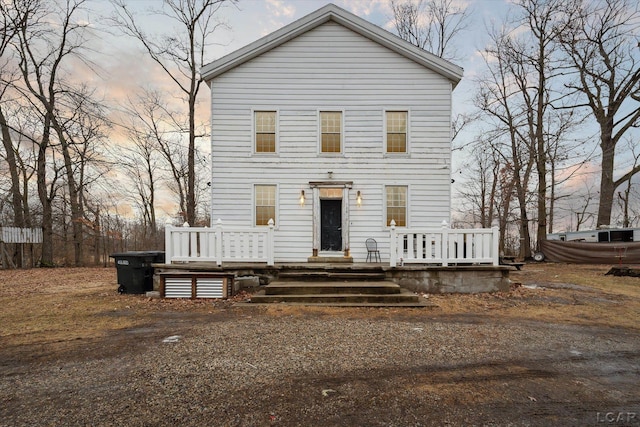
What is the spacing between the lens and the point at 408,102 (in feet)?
31.8

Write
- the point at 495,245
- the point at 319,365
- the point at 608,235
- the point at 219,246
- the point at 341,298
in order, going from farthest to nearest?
the point at 608,235 → the point at 219,246 → the point at 495,245 → the point at 341,298 → the point at 319,365

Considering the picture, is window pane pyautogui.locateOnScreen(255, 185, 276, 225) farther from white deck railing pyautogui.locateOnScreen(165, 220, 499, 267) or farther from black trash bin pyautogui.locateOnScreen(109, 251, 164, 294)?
black trash bin pyautogui.locateOnScreen(109, 251, 164, 294)

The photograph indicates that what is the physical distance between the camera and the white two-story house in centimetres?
953

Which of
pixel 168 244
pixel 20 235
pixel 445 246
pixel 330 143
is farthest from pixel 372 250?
pixel 20 235

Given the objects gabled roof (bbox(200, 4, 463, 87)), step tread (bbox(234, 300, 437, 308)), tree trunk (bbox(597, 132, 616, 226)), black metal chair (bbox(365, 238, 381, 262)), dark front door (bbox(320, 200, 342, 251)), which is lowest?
step tread (bbox(234, 300, 437, 308))

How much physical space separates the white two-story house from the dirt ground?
3.83 metres

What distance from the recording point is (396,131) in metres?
9.72

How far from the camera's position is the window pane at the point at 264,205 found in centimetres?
962

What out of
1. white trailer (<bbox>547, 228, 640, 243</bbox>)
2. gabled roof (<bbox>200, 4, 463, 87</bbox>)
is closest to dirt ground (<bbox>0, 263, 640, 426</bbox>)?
gabled roof (<bbox>200, 4, 463, 87</bbox>)

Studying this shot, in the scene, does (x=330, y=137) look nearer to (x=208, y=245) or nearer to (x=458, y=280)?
(x=208, y=245)

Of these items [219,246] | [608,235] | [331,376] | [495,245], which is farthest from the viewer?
[608,235]

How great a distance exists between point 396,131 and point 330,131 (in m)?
2.14

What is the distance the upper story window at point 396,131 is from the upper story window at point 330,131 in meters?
1.56

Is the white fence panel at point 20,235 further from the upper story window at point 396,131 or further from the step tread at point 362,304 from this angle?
the upper story window at point 396,131
